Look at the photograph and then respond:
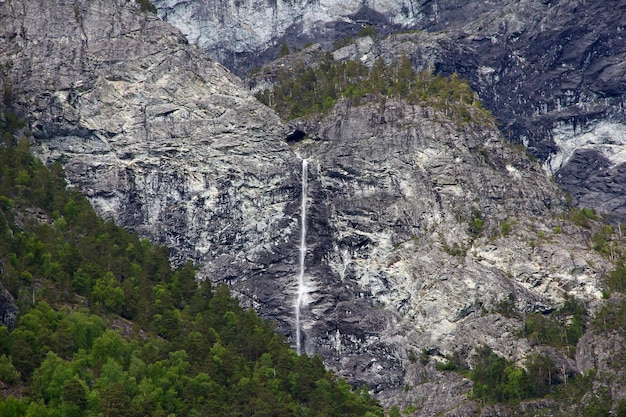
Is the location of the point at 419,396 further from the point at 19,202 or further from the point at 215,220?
the point at 19,202

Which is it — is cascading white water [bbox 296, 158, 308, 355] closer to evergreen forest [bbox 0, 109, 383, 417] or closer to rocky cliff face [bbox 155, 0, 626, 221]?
evergreen forest [bbox 0, 109, 383, 417]

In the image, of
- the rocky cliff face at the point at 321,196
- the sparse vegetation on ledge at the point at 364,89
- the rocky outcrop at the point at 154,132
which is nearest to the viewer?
the rocky cliff face at the point at 321,196

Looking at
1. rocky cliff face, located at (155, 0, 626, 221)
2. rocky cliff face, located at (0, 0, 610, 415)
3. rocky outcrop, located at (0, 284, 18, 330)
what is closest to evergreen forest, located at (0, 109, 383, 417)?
rocky outcrop, located at (0, 284, 18, 330)

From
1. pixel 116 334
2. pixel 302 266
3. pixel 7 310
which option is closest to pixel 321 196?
pixel 302 266

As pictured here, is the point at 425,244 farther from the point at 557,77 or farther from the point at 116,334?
the point at 557,77

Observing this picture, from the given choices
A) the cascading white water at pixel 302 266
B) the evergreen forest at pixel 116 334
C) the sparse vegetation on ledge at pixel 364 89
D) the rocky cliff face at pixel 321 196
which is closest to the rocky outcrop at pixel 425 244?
the rocky cliff face at pixel 321 196

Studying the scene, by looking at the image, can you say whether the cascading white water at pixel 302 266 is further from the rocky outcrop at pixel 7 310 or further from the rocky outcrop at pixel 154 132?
the rocky outcrop at pixel 7 310
